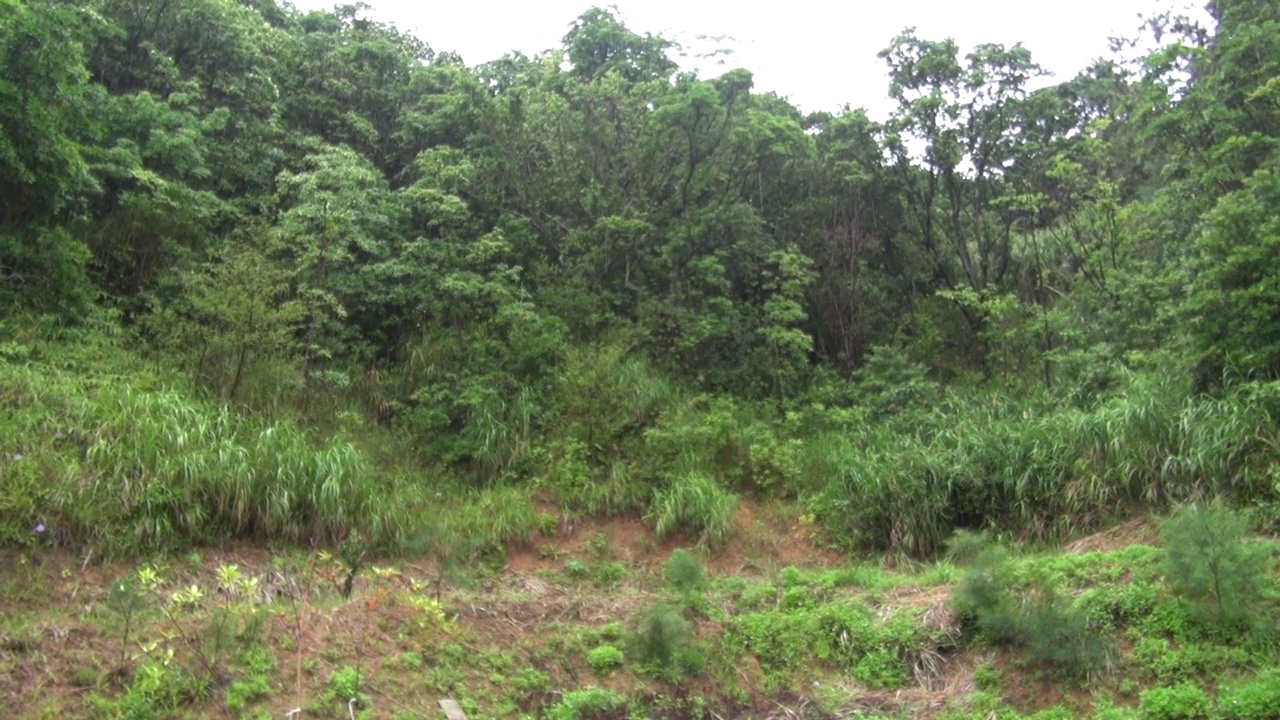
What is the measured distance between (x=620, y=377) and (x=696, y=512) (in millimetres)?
2540

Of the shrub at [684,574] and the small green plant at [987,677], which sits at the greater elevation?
the shrub at [684,574]

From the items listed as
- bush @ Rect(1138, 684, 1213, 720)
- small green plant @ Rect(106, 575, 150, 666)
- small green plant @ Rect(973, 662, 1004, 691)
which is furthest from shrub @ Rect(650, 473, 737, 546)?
small green plant @ Rect(106, 575, 150, 666)

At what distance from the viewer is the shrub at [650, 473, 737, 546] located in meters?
13.0

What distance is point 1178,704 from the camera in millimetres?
7812

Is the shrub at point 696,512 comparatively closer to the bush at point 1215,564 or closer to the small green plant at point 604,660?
the small green plant at point 604,660

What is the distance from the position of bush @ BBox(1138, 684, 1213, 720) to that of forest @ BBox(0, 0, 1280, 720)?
0.11 ft

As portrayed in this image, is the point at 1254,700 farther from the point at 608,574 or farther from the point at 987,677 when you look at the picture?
the point at 608,574

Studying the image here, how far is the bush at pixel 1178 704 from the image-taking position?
25.4ft

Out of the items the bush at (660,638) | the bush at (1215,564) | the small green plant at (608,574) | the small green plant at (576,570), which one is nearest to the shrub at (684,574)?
the bush at (660,638)

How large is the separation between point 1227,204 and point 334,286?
10.8 meters

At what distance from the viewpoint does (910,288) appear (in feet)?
61.8

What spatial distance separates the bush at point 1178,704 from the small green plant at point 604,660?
4052 millimetres

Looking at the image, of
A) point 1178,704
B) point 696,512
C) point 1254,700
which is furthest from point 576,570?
point 1254,700

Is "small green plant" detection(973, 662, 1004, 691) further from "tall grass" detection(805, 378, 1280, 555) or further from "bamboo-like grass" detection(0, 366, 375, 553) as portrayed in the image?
"bamboo-like grass" detection(0, 366, 375, 553)
